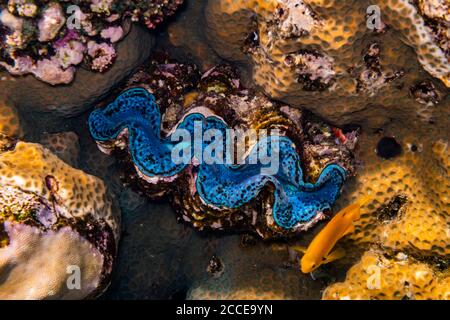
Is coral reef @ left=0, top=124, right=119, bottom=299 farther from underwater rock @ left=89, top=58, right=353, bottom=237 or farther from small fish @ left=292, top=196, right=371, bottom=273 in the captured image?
small fish @ left=292, top=196, right=371, bottom=273


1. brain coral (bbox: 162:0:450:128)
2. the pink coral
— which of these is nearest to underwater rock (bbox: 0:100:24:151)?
the pink coral

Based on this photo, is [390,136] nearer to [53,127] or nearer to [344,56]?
[344,56]

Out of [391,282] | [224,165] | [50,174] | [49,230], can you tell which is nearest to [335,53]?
[224,165]

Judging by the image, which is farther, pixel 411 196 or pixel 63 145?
pixel 63 145

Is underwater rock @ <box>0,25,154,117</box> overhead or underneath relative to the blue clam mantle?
overhead

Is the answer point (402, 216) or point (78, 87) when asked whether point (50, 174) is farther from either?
point (402, 216)

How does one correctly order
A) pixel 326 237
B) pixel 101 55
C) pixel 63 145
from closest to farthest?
pixel 326 237, pixel 101 55, pixel 63 145

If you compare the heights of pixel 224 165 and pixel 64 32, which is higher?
pixel 64 32
